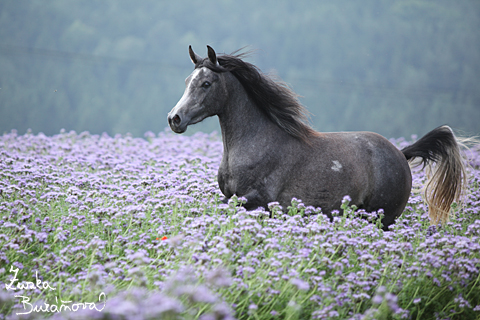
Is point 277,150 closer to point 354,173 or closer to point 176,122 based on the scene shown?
point 354,173

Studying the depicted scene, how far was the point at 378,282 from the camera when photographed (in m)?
3.05

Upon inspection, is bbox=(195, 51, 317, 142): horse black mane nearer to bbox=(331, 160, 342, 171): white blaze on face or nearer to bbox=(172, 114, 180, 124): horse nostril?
bbox=(331, 160, 342, 171): white blaze on face

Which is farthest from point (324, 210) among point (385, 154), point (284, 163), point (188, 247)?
point (188, 247)

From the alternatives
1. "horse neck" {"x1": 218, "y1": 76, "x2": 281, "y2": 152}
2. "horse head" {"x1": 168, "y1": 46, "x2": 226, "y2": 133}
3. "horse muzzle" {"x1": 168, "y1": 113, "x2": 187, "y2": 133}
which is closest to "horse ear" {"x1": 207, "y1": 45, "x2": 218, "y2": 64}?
"horse head" {"x1": 168, "y1": 46, "x2": 226, "y2": 133}

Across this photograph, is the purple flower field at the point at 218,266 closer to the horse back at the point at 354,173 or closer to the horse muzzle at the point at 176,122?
the horse back at the point at 354,173

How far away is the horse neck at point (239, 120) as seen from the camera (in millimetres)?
4156

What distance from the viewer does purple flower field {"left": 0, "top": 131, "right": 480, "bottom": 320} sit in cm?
238

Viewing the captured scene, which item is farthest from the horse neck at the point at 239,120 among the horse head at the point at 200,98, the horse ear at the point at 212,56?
the horse ear at the point at 212,56

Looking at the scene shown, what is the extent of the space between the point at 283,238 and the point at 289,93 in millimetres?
1662

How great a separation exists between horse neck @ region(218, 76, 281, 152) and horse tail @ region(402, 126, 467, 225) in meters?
1.92

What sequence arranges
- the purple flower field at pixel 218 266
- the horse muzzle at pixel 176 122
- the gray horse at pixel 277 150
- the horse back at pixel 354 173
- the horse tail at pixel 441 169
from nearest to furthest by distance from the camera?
the purple flower field at pixel 218 266, the horse muzzle at pixel 176 122, the gray horse at pixel 277 150, the horse back at pixel 354 173, the horse tail at pixel 441 169

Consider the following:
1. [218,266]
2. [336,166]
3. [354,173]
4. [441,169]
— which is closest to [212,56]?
[336,166]

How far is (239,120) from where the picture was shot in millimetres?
4188

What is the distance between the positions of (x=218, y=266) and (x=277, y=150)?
1.65m
